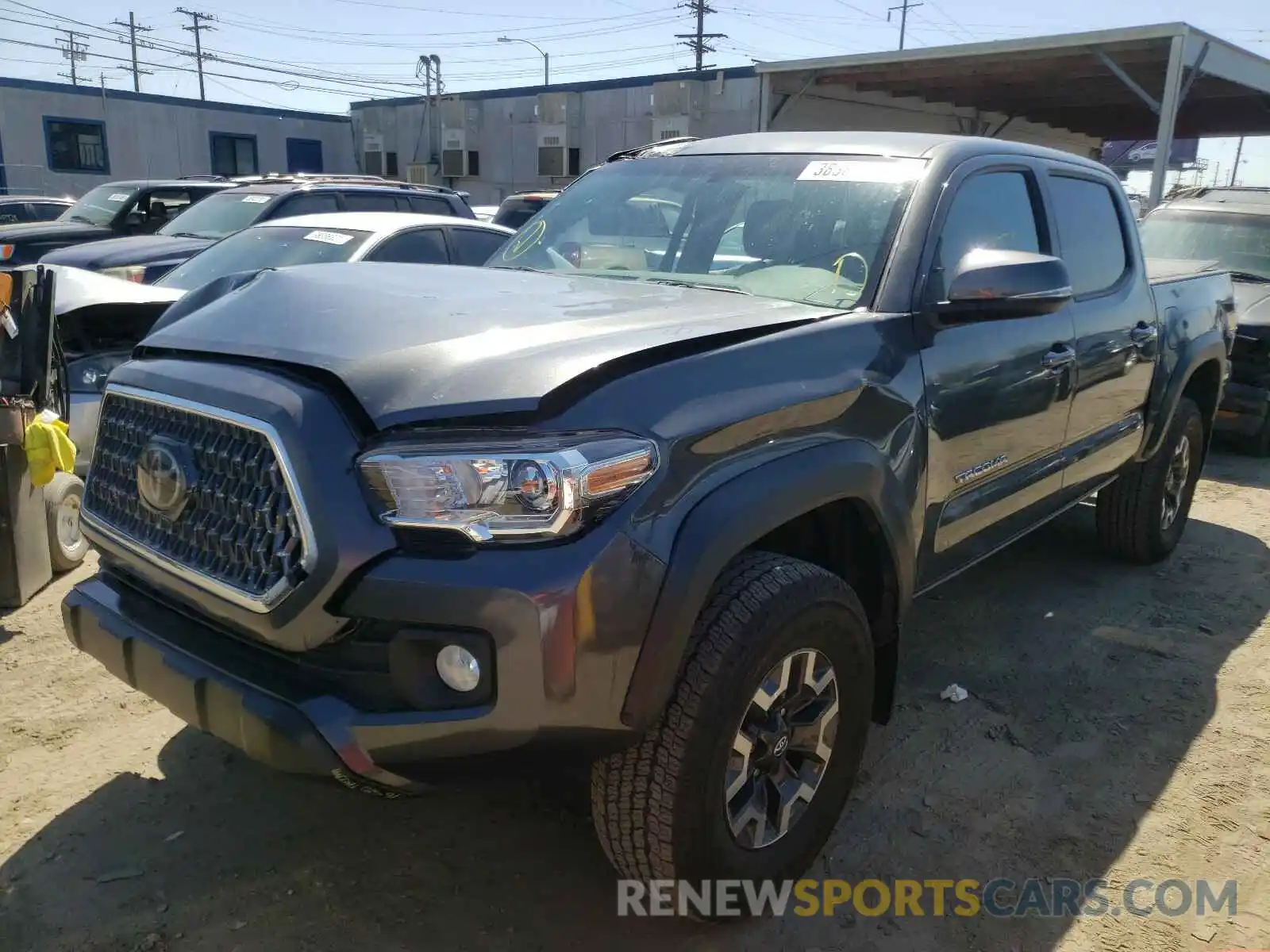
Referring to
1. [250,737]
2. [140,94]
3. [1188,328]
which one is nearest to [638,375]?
[250,737]

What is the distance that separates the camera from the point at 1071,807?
3.05m

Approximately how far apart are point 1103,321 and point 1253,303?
5.12 meters

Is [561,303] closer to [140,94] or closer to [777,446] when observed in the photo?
[777,446]

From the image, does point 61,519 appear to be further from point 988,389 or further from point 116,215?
point 116,215

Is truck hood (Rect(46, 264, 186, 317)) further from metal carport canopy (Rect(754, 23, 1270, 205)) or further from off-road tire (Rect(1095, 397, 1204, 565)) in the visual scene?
metal carport canopy (Rect(754, 23, 1270, 205))

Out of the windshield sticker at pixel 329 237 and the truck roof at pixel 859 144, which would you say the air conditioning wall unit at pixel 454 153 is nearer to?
the windshield sticker at pixel 329 237

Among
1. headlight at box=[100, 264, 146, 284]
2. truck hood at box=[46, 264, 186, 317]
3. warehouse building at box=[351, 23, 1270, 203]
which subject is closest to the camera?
truck hood at box=[46, 264, 186, 317]

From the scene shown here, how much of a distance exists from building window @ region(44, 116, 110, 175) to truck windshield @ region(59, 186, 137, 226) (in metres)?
23.0

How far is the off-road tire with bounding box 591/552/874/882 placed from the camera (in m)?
2.12

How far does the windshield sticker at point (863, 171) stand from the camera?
3119mm

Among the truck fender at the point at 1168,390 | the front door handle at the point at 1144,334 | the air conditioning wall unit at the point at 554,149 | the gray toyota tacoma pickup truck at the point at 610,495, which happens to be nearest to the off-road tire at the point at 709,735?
the gray toyota tacoma pickup truck at the point at 610,495

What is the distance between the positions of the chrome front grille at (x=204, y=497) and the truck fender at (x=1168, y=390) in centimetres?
395

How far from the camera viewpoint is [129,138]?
32.8m

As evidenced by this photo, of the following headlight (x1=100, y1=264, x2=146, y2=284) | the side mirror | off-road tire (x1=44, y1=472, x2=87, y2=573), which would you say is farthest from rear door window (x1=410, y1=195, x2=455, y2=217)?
the side mirror
